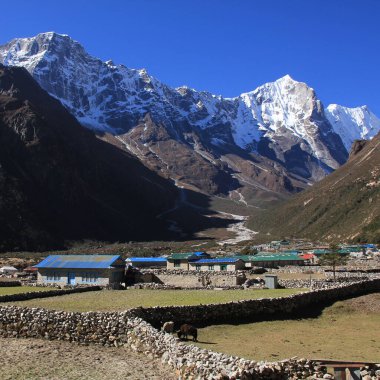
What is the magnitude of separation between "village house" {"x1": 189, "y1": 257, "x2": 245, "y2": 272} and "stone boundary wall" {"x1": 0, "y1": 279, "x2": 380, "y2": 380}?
38.0 m

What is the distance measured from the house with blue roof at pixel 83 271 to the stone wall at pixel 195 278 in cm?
382

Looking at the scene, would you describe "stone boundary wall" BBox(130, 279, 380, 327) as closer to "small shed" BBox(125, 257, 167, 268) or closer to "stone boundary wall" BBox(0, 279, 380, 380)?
"stone boundary wall" BBox(0, 279, 380, 380)

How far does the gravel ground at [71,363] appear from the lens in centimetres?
1905

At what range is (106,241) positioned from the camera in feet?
557

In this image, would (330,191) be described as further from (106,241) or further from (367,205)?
(106,241)

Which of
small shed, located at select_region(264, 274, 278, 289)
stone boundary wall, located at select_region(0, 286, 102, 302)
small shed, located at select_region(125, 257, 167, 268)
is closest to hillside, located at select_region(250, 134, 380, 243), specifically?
small shed, located at select_region(125, 257, 167, 268)

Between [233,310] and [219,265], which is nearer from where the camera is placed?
[233,310]

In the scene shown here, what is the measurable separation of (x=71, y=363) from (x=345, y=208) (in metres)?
141

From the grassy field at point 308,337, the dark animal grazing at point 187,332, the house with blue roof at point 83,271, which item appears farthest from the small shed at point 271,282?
the dark animal grazing at point 187,332

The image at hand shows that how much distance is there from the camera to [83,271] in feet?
199

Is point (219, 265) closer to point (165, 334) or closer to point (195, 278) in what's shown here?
point (195, 278)

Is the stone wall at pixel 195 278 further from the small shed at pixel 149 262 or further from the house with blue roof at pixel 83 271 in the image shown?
the small shed at pixel 149 262

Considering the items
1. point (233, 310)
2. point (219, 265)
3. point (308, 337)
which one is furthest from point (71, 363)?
point (219, 265)

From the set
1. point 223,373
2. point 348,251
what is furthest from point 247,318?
point 348,251
